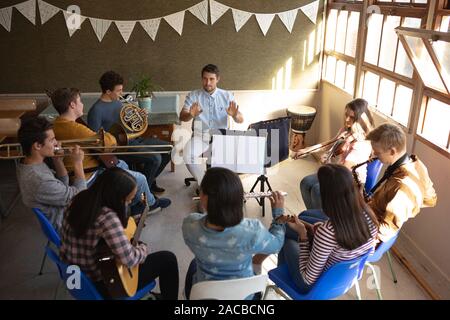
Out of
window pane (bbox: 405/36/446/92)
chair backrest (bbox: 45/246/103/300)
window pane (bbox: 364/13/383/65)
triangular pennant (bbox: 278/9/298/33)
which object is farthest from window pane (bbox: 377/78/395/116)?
chair backrest (bbox: 45/246/103/300)

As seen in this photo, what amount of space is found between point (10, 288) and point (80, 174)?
2.81 feet

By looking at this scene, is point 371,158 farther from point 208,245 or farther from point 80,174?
point 80,174

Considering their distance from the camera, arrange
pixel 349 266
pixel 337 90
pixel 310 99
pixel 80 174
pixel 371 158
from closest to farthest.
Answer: pixel 349 266 < pixel 80 174 < pixel 371 158 < pixel 337 90 < pixel 310 99

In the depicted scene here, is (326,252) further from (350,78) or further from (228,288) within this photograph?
(350,78)

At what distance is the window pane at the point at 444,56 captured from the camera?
249 cm

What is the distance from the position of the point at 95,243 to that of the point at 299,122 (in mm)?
3323

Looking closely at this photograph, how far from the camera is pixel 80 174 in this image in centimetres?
263

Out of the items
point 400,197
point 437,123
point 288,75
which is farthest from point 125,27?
point 400,197

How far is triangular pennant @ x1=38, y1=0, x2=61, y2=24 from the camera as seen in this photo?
4414 millimetres

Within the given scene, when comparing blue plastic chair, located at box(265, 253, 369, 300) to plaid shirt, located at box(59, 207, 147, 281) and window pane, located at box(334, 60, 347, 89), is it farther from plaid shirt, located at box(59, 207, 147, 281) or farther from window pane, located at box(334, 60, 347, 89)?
window pane, located at box(334, 60, 347, 89)

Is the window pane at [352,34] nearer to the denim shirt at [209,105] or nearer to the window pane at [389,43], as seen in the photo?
the window pane at [389,43]

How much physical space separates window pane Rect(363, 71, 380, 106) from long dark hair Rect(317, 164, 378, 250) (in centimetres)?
224

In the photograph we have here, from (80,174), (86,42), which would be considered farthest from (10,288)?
(86,42)

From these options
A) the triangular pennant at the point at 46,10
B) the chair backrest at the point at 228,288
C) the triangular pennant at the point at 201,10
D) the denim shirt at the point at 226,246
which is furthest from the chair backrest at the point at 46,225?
the triangular pennant at the point at 201,10
